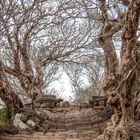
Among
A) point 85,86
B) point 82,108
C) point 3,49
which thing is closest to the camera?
point 82,108

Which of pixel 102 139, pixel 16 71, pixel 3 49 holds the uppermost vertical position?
pixel 3 49

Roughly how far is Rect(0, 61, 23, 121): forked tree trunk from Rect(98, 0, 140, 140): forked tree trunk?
2.62 m

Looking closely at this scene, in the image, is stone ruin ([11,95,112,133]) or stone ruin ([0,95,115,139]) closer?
stone ruin ([0,95,115,139])

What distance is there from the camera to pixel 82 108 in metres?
11.4

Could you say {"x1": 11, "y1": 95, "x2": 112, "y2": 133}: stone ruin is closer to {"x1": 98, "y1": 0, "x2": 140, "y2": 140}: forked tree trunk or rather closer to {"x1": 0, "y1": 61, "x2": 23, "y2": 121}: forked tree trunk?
{"x1": 0, "y1": 61, "x2": 23, "y2": 121}: forked tree trunk

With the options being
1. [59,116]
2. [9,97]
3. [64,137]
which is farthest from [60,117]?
[64,137]

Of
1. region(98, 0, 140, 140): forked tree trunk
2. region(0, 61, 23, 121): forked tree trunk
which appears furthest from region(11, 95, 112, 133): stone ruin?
region(98, 0, 140, 140): forked tree trunk

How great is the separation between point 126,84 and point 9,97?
314 centimetres

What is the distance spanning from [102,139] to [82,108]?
4.42 metres

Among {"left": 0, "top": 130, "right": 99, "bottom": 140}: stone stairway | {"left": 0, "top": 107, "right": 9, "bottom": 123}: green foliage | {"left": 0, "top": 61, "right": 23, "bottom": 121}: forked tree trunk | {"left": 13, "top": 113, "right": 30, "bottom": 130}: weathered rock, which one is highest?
{"left": 0, "top": 61, "right": 23, "bottom": 121}: forked tree trunk

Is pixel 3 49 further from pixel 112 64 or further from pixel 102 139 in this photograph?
pixel 102 139

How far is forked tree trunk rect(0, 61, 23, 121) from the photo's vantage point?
9.21 metres

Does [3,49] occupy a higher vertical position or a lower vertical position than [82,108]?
higher

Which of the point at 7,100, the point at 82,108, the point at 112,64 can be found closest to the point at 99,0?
the point at 112,64
